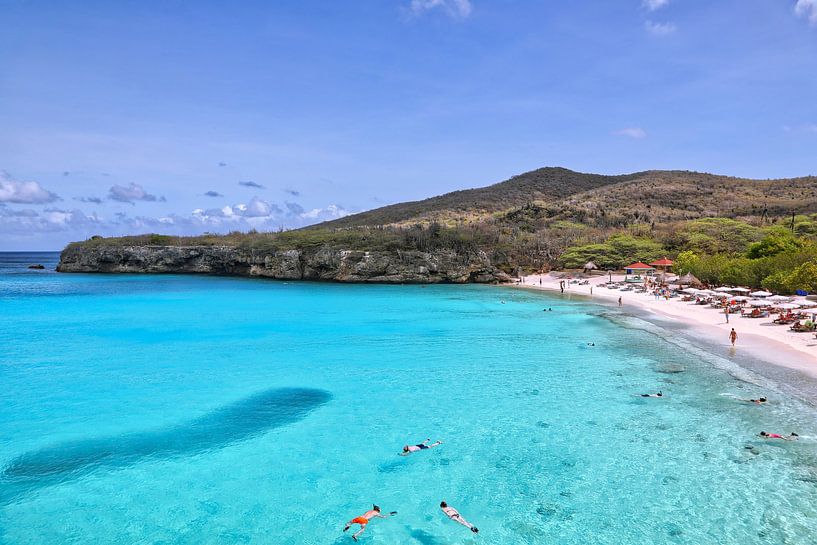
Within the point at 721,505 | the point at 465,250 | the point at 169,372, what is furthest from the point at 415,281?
the point at 721,505

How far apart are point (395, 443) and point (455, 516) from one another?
373 cm

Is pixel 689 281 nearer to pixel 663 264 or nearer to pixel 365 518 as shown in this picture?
pixel 663 264

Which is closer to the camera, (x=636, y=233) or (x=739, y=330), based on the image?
Answer: (x=739, y=330)

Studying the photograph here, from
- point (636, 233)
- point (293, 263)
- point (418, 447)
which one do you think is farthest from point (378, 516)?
point (636, 233)

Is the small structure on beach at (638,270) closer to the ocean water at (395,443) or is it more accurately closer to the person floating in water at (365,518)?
the ocean water at (395,443)

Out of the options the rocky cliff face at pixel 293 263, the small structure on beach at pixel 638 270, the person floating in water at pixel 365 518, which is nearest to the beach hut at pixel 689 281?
the small structure on beach at pixel 638 270

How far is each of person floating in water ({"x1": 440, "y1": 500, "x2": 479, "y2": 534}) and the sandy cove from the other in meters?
15.6

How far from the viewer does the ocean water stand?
9.05 m

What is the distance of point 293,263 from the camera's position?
66125mm

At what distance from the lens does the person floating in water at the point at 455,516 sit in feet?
29.0

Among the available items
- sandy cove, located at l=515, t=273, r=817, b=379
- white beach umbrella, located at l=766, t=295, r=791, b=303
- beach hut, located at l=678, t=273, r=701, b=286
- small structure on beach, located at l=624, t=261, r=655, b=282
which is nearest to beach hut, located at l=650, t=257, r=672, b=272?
small structure on beach, located at l=624, t=261, r=655, b=282

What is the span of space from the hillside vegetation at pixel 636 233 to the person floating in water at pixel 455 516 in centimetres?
3331

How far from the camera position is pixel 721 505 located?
9.49 meters

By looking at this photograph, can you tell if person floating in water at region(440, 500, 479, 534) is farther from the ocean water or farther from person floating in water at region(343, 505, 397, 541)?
person floating in water at region(343, 505, 397, 541)
